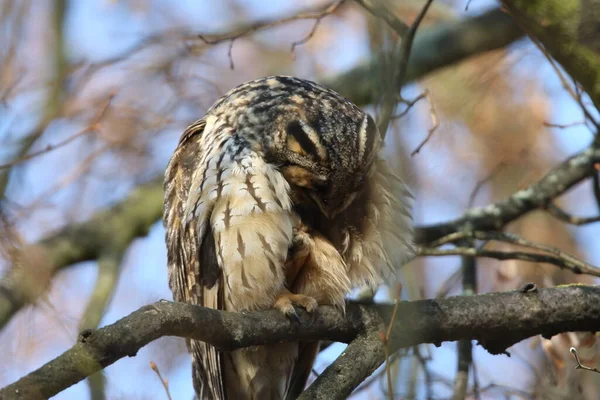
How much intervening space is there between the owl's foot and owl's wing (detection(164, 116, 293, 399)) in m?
0.10

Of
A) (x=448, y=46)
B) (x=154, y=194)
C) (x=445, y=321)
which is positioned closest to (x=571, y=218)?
(x=445, y=321)

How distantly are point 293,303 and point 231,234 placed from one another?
40 centimetres

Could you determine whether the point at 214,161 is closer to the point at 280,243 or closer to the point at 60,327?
the point at 280,243

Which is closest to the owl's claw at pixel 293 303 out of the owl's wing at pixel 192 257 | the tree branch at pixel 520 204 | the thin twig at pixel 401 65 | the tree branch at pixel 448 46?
the owl's wing at pixel 192 257

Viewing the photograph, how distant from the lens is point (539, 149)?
23.7ft

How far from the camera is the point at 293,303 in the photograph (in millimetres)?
3348

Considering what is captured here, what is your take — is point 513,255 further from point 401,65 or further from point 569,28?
point 569,28

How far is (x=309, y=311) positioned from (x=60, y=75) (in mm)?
1418

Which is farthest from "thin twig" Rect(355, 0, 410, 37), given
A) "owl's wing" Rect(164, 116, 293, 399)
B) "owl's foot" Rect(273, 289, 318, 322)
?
"owl's foot" Rect(273, 289, 318, 322)

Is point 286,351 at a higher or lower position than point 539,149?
lower

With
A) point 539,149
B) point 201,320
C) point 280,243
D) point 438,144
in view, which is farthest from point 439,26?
point 201,320

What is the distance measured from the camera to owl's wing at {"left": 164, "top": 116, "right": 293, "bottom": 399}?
3.42m

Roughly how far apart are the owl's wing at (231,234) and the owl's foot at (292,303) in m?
0.10

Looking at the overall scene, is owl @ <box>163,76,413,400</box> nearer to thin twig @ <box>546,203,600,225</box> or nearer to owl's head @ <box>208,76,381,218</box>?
owl's head @ <box>208,76,381,218</box>
